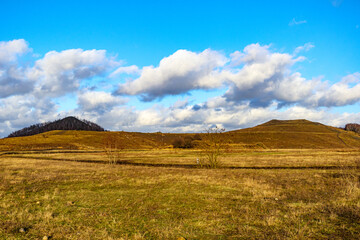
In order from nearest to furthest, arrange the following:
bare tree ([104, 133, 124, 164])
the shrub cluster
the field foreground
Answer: the field foreground, bare tree ([104, 133, 124, 164]), the shrub cluster

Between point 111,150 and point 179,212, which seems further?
point 111,150

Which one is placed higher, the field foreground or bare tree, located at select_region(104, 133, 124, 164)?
bare tree, located at select_region(104, 133, 124, 164)

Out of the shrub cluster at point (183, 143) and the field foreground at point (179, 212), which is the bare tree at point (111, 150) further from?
the shrub cluster at point (183, 143)

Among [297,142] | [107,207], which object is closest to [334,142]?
[297,142]

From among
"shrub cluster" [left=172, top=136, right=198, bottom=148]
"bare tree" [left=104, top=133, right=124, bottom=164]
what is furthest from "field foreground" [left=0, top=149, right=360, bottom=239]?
"shrub cluster" [left=172, top=136, right=198, bottom=148]

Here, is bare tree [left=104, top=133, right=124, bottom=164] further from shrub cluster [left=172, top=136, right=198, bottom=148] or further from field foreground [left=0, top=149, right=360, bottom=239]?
shrub cluster [left=172, top=136, right=198, bottom=148]

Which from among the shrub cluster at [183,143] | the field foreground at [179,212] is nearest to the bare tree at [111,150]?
the field foreground at [179,212]

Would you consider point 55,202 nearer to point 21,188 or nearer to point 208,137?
point 21,188

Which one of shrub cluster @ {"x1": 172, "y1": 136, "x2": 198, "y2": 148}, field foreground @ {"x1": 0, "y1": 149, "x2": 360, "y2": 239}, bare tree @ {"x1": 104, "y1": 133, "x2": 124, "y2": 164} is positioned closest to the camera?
field foreground @ {"x1": 0, "y1": 149, "x2": 360, "y2": 239}

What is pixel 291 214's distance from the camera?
9.89 m

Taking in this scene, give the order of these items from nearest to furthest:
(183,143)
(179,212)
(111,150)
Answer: (179,212) → (111,150) → (183,143)

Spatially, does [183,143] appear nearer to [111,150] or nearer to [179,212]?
[111,150]

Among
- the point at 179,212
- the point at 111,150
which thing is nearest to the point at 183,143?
the point at 111,150

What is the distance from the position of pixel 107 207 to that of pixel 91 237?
383 centimetres
